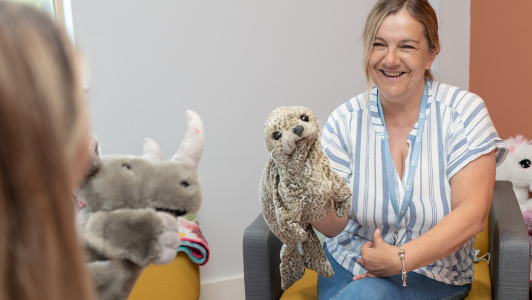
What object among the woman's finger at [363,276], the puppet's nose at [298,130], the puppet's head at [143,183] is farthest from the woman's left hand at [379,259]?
the puppet's head at [143,183]

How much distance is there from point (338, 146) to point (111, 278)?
3.07 feet

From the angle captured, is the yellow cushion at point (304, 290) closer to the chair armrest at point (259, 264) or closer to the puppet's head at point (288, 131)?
the chair armrest at point (259, 264)

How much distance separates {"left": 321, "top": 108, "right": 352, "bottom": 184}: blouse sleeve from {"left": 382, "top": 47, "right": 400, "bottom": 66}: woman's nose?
0.74 feet

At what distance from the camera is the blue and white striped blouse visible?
137cm

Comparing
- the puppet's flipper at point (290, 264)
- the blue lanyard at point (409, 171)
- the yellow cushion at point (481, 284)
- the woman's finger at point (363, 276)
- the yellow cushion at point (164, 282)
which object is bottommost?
the yellow cushion at point (164, 282)

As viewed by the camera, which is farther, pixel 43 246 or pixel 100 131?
pixel 100 131

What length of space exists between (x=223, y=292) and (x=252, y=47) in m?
1.22

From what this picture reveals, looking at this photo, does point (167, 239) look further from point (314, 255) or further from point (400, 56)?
point (400, 56)

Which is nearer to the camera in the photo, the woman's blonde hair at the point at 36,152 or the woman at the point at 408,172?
the woman's blonde hair at the point at 36,152

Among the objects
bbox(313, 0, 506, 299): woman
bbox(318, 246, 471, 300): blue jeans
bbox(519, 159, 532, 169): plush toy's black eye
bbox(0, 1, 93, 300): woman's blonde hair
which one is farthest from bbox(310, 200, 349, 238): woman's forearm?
bbox(519, 159, 532, 169): plush toy's black eye

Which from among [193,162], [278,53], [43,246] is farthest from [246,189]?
[43,246]

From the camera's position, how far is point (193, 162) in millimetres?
789

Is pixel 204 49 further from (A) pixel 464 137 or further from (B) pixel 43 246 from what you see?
(B) pixel 43 246

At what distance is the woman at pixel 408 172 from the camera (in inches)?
51.1
